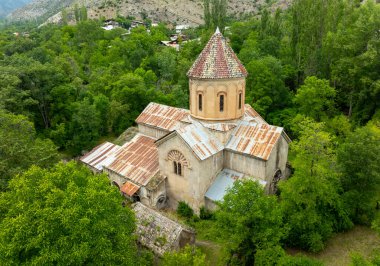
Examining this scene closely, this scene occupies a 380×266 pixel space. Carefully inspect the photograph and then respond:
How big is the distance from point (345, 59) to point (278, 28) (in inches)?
789

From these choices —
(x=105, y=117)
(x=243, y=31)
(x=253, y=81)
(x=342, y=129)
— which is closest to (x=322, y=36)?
(x=253, y=81)

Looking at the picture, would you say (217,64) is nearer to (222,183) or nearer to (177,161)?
(177,161)

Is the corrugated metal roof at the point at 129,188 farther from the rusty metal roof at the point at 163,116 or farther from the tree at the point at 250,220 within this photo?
the tree at the point at 250,220

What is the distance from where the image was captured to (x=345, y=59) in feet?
111

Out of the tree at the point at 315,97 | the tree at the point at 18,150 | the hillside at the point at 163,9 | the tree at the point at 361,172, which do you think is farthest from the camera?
the hillside at the point at 163,9

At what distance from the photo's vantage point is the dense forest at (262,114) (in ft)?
42.1

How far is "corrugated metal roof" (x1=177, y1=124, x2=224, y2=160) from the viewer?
2195 centimetres

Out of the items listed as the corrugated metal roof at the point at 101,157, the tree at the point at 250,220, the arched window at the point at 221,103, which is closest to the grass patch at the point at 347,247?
the tree at the point at 250,220

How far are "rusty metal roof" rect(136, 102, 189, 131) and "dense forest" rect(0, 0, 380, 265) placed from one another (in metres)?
8.80

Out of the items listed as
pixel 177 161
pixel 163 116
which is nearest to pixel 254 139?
pixel 177 161

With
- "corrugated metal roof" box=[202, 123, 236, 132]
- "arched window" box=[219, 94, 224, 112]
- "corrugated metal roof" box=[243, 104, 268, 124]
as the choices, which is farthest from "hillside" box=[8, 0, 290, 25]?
"corrugated metal roof" box=[202, 123, 236, 132]

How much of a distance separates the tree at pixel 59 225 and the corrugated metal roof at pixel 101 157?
47.0ft

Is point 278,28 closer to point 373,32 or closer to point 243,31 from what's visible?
point 243,31

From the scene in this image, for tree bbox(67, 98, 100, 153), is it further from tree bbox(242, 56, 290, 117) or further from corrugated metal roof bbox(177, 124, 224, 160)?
tree bbox(242, 56, 290, 117)
